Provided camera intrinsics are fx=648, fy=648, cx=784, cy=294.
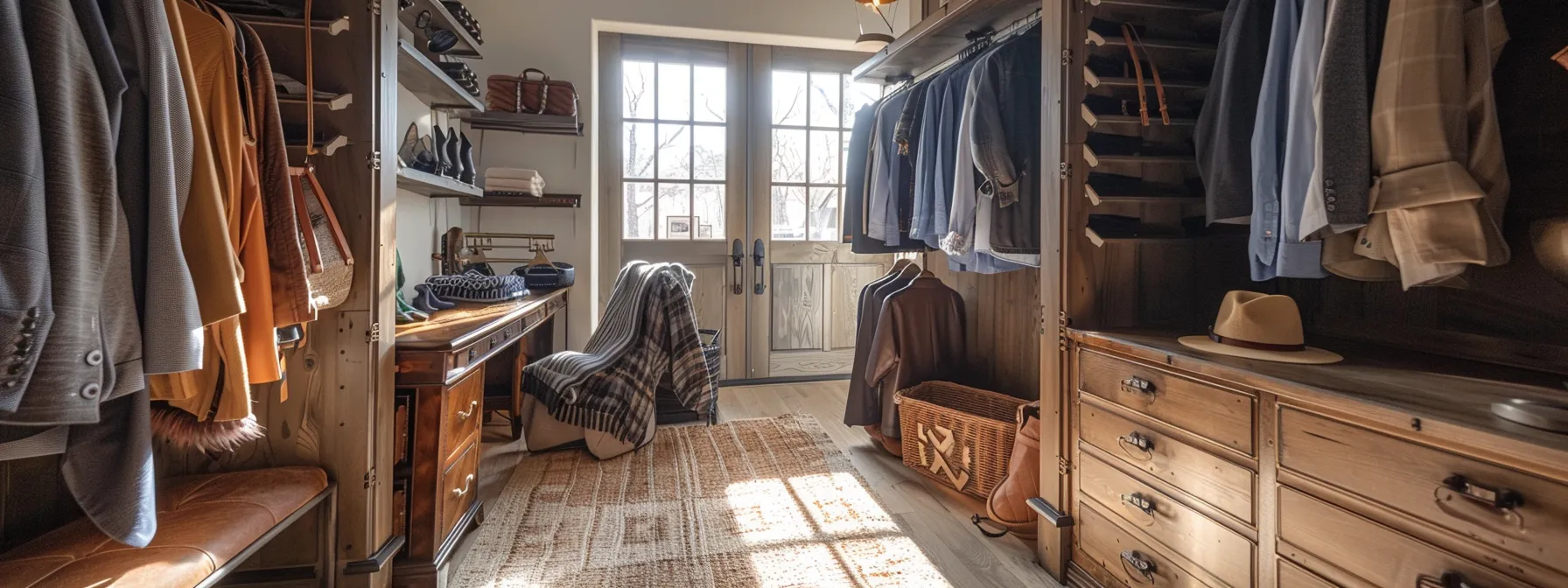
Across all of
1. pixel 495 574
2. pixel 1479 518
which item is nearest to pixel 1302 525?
pixel 1479 518

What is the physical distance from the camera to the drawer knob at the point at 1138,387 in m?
1.41

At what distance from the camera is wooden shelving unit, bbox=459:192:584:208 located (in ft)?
10.4

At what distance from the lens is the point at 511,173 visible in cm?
317

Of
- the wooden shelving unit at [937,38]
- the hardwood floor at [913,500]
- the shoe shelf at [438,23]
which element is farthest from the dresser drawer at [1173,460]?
the shoe shelf at [438,23]

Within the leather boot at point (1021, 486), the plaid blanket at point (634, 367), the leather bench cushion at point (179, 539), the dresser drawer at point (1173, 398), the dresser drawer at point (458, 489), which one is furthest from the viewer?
the plaid blanket at point (634, 367)

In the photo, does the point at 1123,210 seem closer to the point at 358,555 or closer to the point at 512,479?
the point at 358,555

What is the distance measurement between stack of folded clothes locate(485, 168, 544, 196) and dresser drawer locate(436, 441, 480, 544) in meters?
1.63

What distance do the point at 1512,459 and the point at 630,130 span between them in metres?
3.75

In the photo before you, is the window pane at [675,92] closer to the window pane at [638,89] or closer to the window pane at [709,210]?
the window pane at [638,89]

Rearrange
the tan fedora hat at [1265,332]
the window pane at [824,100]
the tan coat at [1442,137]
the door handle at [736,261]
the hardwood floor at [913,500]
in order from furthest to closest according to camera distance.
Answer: the window pane at [824,100] < the door handle at [736,261] < the hardwood floor at [913,500] < the tan fedora hat at [1265,332] < the tan coat at [1442,137]

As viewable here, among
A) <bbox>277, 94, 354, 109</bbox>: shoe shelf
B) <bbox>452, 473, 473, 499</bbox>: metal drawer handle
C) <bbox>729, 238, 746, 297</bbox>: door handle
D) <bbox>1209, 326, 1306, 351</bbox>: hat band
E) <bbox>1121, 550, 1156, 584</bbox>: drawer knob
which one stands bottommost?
<bbox>1121, 550, 1156, 584</bbox>: drawer knob

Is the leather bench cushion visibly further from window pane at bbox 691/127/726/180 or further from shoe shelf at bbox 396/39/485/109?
window pane at bbox 691/127/726/180

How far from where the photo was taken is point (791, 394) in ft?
12.5

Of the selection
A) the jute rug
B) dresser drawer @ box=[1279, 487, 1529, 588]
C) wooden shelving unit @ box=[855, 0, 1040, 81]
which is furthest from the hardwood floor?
wooden shelving unit @ box=[855, 0, 1040, 81]
